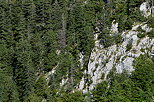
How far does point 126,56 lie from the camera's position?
41.8m

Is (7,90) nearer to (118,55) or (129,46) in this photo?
(118,55)

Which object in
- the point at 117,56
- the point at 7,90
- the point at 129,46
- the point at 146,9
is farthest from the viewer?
the point at 146,9

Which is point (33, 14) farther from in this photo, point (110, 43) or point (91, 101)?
point (91, 101)

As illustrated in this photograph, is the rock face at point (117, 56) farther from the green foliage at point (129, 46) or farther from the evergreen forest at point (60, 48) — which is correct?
the evergreen forest at point (60, 48)

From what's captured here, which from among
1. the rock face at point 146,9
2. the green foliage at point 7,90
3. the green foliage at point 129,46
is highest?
the rock face at point 146,9

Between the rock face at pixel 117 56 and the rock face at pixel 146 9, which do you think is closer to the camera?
the rock face at pixel 117 56

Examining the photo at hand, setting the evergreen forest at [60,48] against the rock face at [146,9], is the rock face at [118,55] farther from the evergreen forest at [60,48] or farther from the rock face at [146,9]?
the evergreen forest at [60,48]

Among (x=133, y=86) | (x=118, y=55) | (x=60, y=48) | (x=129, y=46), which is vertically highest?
(x=129, y=46)

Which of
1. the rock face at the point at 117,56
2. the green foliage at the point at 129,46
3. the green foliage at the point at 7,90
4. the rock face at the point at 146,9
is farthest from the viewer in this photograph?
the rock face at the point at 146,9

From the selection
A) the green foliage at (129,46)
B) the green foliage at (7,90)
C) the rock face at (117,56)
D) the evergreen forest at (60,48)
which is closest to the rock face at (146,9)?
the evergreen forest at (60,48)

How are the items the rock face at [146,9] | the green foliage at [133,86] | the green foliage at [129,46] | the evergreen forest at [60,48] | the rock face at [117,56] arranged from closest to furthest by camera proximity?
1. the green foliage at [133,86]
2. the evergreen forest at [60,48]
3. the rock face at [117,56]
4. the green foliage at [129,46]
5. the rock face at [146,9]

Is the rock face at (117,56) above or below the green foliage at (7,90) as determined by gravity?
above

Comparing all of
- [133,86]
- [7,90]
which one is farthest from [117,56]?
[7,90]

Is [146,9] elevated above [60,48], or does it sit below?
above
